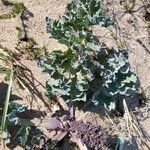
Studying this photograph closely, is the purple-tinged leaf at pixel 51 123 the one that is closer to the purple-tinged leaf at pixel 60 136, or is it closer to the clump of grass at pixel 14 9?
the purple-tinged leaf at pixel 60 136

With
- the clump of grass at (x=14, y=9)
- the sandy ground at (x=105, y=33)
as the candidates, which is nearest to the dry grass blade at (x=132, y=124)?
the sandy ground at (x=105, y=33)

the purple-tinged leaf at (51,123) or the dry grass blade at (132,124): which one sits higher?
the purple-tinged leaf at (51,123)

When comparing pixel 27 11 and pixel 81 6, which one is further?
pixel 27 11

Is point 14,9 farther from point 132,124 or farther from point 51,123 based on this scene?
point 132,124

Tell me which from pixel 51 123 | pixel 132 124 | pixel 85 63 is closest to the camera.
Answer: pixel 85 63

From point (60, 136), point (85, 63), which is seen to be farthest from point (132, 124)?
point (85, 63)

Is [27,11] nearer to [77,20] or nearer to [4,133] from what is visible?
[77,20]

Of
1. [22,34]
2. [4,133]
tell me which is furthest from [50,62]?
[4,133]
